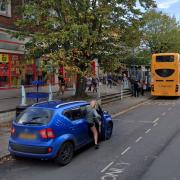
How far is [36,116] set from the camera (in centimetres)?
1030

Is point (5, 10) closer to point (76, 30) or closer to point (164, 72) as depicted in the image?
point (76, 30)

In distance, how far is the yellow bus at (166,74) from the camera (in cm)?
3192

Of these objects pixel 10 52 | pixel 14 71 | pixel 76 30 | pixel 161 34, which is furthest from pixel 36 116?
pixel 161 34

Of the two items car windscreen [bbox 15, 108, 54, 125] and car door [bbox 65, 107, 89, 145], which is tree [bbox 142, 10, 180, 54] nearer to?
car door [bbox 65, 107, 89, 145]

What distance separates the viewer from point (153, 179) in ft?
28.4

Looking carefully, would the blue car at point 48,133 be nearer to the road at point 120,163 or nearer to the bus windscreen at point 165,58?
the road at point 120,163

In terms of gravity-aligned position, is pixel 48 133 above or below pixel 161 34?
below

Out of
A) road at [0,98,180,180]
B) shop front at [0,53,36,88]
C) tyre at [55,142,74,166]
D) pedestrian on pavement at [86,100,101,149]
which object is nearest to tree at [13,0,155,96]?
shop front at [0,53,36,88]

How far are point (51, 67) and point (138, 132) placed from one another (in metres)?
6.95

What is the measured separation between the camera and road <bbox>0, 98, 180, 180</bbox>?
29.7 feet

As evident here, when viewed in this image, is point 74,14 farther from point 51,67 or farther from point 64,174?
point 64,174

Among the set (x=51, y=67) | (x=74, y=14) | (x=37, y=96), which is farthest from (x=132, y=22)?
(x=37, y=96)

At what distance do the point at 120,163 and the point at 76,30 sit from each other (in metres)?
11.1

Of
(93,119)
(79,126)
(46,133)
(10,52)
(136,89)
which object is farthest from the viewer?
(136,89)
